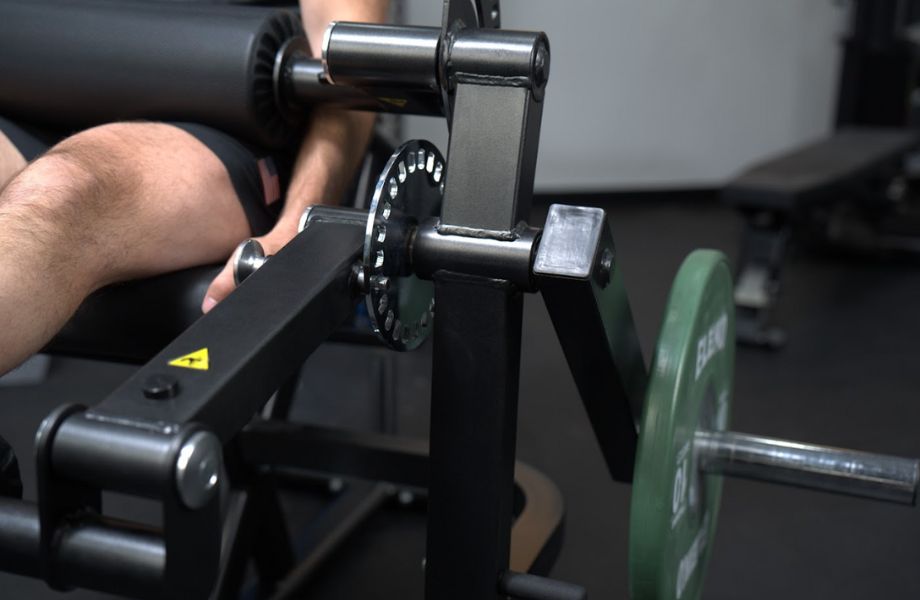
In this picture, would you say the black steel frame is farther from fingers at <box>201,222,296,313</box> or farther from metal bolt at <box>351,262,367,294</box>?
fingers at <box>201,222,296,313</box>

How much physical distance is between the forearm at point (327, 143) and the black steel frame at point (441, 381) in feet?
A: 0.28

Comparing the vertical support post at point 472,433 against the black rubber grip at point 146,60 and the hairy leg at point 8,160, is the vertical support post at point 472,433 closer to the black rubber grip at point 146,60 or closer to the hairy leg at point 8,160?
the black rubber grip at point 146,60

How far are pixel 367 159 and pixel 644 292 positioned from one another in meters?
1.79

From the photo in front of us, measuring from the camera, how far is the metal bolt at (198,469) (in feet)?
1.50

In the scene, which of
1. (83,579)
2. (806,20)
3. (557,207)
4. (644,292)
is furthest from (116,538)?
(806,20)

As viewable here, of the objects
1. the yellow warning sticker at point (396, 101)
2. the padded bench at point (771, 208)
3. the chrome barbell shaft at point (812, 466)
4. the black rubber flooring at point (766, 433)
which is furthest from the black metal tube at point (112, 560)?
the padded bench at point (771, 208)

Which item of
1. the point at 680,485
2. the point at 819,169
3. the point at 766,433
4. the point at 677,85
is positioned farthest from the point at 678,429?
the point at 677,85

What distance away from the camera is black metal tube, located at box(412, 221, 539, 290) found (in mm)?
657

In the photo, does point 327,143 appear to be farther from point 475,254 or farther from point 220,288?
point 475,254

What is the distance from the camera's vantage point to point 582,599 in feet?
2.39

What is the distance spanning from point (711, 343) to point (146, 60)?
1.91 feet

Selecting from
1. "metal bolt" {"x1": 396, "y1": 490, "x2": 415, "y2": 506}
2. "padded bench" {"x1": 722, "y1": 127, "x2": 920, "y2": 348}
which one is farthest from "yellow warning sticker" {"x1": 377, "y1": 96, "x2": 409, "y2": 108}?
"padded bench" {"x1": 722, "y1": 127, "x2": 920, "y2": 348}

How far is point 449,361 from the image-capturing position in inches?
27.4

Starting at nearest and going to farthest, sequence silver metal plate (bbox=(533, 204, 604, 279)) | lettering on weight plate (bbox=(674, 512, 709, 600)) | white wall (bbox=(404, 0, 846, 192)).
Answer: silver metal plate (bbox=(533, 204, 604, 279))
lettering on weight plate (bbox=(674, 512, 709, 600))
white wall (bbox=(404, 0, 846, 192))
